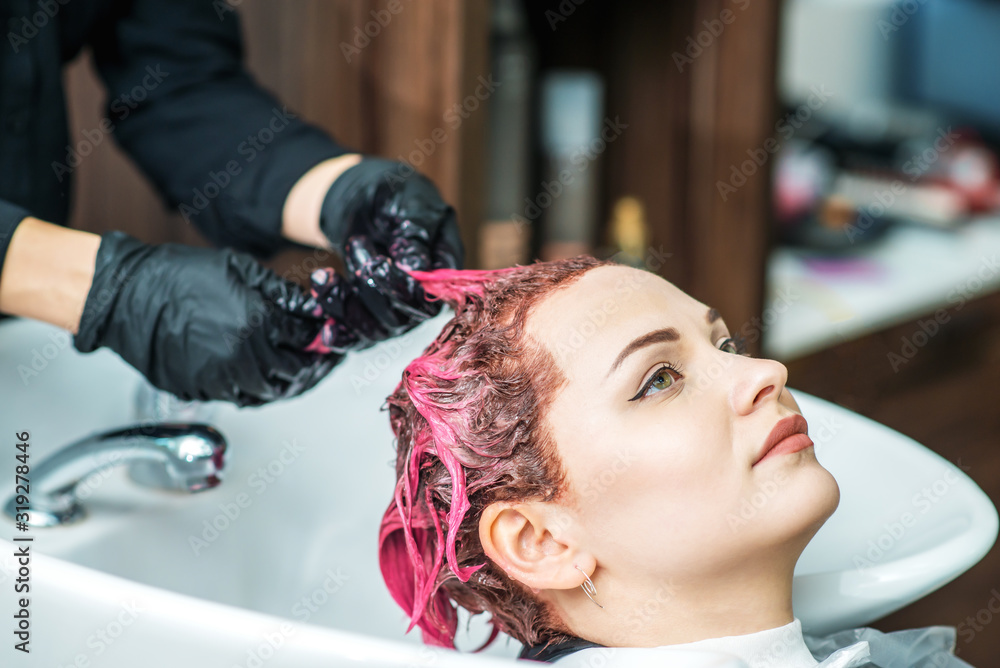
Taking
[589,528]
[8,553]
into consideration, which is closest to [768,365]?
[589,528]

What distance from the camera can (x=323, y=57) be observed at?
1.15 meters

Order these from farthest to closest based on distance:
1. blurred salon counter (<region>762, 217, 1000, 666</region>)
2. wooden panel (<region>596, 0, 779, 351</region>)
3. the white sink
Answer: blurred salon counter (<region>762, 217, 1000, 666</region>), wooden panel (<region>596, 0, 779, 351</region>), the white sink

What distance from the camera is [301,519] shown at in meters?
0.85

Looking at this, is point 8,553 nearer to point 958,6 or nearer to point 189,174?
point 189,174

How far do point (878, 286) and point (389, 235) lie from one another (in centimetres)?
133

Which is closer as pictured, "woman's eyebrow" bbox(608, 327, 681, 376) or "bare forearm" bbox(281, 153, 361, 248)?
"woman's eyebrow" bbox(608, 327, 681, 376)

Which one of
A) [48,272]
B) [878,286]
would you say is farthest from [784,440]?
[878,286]

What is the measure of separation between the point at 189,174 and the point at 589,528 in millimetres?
575

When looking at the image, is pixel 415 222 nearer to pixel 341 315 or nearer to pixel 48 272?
pixel 341 315

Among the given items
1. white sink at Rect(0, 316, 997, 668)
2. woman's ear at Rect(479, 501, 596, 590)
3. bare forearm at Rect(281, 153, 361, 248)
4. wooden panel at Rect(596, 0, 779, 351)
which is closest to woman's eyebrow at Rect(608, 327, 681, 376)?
woman's ear at Rect(479, 501, 596, 590)

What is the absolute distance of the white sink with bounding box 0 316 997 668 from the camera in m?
0.68

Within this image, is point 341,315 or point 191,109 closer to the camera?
point 341,315

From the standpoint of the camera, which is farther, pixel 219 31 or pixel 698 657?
pixel 219 31

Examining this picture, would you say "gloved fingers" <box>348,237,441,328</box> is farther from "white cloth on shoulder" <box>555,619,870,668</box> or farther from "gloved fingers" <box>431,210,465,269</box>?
"white cloth on shoulder" <box>555,619,870,668</box>
